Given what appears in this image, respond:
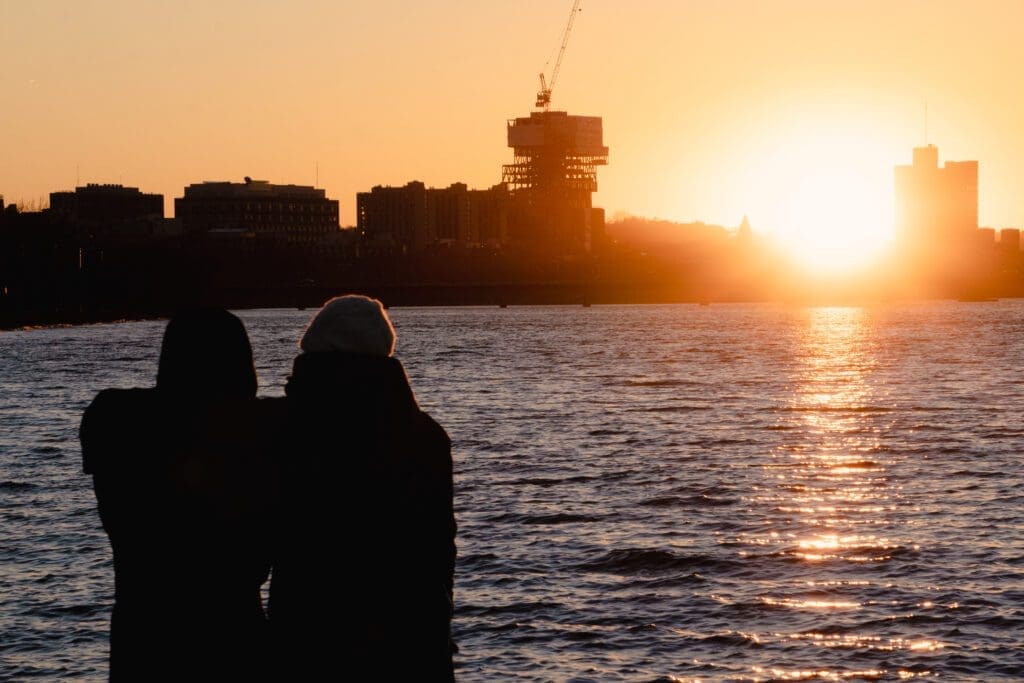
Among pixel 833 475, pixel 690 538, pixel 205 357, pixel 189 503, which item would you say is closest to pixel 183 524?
pixel 189 503

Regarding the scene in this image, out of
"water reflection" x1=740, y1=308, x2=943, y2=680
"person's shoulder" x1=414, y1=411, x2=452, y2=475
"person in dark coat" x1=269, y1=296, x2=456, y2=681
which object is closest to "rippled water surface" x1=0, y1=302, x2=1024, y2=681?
"water reflection" x1=740, y1=308, x2=943, y2=680

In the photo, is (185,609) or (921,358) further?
(921,358)

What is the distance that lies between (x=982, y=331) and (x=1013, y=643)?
151102mm

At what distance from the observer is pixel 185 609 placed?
5633 millimetres

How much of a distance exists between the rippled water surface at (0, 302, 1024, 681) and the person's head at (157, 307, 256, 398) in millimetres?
11020

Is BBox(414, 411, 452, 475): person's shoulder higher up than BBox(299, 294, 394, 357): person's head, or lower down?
lower down

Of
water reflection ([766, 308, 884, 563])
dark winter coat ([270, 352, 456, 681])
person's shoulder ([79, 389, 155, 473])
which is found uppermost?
person's shoulder ([79, 389, 155, 473])

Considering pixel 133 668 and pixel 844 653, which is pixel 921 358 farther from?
pixel 133 668

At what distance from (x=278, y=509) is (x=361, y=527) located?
30 cm

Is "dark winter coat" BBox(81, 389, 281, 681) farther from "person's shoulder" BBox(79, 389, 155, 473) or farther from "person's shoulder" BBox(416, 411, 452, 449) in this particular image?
"person's shoulder" BBox(416, 411, 452, 449)

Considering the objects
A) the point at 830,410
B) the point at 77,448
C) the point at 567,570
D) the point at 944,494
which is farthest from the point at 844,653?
the point at 830,410

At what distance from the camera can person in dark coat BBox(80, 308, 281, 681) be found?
17.8 ft

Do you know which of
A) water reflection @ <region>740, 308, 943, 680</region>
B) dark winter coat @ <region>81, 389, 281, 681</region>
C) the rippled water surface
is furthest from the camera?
water reflection @ <region>740, 308, 943, 680</region>

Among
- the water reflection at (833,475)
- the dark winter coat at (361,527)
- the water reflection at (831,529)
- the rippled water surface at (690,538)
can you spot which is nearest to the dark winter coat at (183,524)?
the dark winter coat at (361,527)
